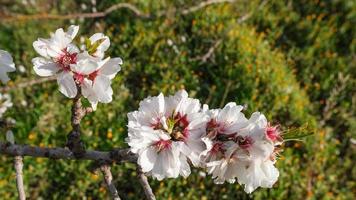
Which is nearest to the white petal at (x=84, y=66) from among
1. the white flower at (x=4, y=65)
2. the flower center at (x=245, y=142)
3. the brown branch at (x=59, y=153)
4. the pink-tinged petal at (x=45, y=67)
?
the pink-tinged petal at (x=45, y=67)

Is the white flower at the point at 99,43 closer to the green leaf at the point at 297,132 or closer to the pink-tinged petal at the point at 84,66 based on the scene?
the pink-tinged petal at the point at 84,66

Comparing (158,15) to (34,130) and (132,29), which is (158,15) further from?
(34,130)

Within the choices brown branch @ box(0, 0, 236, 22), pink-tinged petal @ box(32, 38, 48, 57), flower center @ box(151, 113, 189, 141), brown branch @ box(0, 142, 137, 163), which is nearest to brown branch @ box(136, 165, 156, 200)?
brown branch @ box(0, 142, 137, 163)

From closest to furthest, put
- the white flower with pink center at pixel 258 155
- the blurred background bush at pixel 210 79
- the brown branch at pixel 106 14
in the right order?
the white flower with pink center at pixel 258 155, the blurred background bush at pixel 210 79, the brown branch at pixel 106 14

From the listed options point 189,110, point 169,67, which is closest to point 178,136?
point 189,110

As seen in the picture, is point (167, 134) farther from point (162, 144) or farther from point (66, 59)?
point (66, 59)

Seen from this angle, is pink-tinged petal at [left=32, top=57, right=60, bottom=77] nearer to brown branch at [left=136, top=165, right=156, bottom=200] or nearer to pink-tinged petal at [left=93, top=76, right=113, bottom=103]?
pink-tinged petal at [left=93, top=76, right=113, bottom=103]
